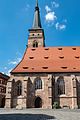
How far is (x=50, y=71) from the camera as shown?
3438 centimetres

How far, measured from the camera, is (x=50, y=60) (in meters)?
37.2

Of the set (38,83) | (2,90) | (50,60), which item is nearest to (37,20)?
(50,60)

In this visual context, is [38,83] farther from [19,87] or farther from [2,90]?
[2,90]

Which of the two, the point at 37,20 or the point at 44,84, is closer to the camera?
the point at 44,84

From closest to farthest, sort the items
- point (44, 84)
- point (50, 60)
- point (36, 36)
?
point (44, 84) → point (50, 60) → point (36, 36)

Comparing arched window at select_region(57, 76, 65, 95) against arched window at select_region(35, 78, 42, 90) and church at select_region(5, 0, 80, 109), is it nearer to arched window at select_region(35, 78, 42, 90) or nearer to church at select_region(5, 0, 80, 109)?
church at select_region(5, 0, 80, 109)

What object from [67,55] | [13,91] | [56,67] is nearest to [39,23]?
[67,55]

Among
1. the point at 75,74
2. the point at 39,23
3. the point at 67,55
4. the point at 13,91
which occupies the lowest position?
the point at 13,91

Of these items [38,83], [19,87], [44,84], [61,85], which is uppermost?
[38,83]

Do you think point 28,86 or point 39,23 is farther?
point 39,23

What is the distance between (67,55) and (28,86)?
986 centimetres

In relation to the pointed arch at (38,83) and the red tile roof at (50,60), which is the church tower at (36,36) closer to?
the red tile roof at (50,60)

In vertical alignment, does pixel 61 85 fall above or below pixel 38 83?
below

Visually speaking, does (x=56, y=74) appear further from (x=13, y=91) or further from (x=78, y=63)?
(x=13, y=91)
